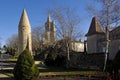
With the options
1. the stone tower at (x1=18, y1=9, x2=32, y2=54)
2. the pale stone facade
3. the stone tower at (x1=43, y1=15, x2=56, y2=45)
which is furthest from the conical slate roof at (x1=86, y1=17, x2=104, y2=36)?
the stone tower at (x1=18, y1=9, x2=32, y2=54)

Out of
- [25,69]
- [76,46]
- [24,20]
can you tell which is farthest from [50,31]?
[25,69]

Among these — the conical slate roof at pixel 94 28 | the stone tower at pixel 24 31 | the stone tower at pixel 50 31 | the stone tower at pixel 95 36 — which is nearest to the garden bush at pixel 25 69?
the stone tower at pixel 50 31

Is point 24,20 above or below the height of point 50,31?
above

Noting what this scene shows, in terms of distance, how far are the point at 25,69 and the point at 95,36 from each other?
42.9m

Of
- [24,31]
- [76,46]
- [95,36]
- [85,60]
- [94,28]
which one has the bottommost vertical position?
[85,60]

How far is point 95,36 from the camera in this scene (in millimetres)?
62750

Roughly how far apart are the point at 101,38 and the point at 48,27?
41.9ft

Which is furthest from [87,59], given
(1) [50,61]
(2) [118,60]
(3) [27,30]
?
(2) [118,60]

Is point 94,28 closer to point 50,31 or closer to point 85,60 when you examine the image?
point 50,31

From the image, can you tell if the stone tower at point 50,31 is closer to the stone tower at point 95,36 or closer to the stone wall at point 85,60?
the stone wall at point 85,60

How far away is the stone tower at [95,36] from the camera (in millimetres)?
62159

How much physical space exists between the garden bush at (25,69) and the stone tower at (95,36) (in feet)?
134

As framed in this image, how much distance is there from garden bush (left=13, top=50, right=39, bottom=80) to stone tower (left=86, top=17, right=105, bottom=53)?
40.9m

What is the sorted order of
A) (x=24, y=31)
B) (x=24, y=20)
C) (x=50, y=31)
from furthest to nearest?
1. (x=24, y=31)
2. (x=24, y=20)
3. (x=50, y=31)
